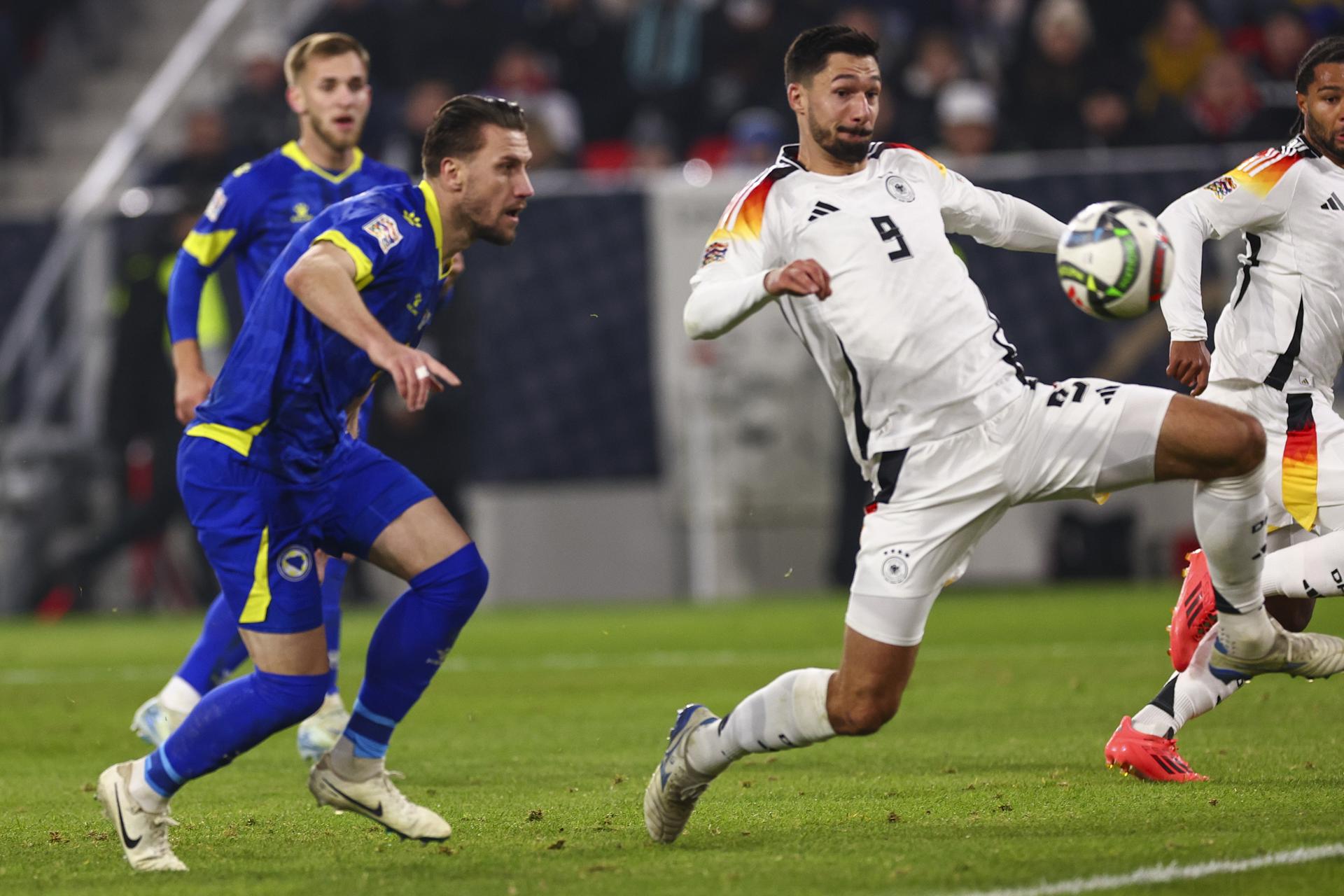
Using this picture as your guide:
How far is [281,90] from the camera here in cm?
1678

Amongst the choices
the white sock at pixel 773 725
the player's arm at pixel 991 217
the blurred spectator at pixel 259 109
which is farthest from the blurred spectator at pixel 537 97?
the white sock at pixel 773 725

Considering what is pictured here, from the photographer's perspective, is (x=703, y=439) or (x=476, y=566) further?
(x=703, y=439)

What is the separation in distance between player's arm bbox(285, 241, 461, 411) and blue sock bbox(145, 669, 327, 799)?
99 cm

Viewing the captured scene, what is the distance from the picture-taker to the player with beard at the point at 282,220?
7.79m

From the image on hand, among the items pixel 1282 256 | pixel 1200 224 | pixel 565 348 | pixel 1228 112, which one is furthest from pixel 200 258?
pixel 1228 112

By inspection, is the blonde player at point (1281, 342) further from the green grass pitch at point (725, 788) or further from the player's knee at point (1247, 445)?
the player's knee at point (1247, 445)

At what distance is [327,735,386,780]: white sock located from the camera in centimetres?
568

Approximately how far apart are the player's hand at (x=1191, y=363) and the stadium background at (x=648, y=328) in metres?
9.11

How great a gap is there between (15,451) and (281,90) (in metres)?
3.80

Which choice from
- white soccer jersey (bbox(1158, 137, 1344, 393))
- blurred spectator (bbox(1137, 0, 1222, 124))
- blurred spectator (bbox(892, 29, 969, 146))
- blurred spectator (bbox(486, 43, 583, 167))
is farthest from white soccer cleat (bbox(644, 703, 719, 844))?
blurred spectator (bbox(1137, 0, 1222, 124))

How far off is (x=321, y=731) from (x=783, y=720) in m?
2.84

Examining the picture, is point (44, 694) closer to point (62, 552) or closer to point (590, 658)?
point (590, 658)

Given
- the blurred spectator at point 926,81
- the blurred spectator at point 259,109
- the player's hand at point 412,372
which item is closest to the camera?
the player's hand at point 412,372

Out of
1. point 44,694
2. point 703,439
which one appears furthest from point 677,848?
point 703,439
